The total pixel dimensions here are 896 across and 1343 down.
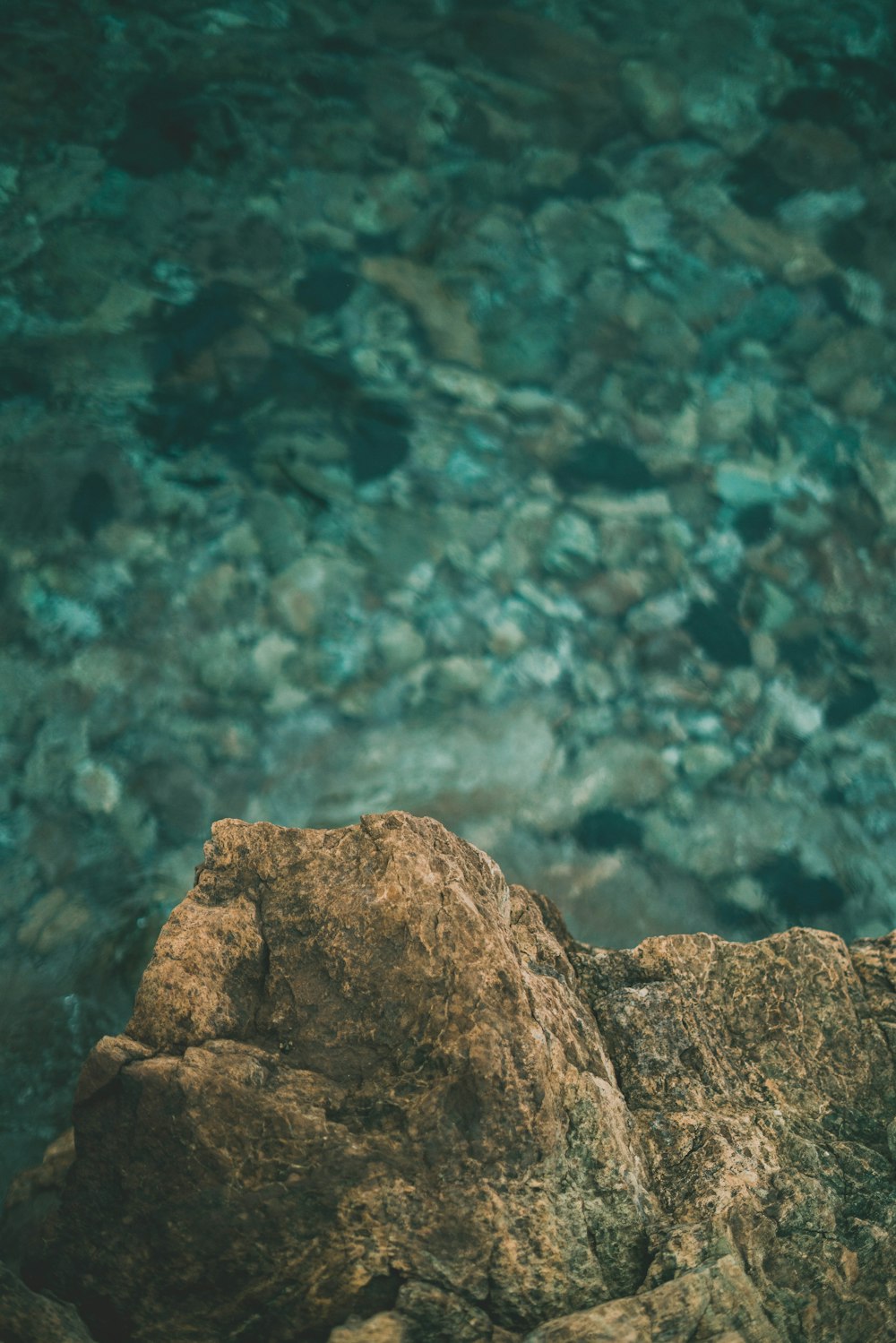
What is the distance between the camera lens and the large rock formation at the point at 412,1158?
1773mm

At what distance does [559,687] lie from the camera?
3.90 m

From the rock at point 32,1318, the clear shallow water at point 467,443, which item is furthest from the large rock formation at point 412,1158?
the clear shallow water at point 467,443

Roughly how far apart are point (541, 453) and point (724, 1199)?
278 centimetres

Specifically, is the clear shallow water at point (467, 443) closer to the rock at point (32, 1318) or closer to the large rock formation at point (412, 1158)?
the large rock formation at point (412, 1158)

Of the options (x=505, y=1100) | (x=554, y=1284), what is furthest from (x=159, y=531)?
(x=554, y=1284)

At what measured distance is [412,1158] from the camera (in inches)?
72.3

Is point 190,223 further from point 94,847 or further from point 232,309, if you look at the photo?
point 94,847

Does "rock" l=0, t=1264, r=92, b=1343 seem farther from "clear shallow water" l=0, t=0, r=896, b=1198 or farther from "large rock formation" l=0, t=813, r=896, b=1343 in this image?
"clear shallow water" l=0, t=0, r=896, b=1198

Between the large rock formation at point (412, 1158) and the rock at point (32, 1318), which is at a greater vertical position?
the large rock formation at point (412, 1158)

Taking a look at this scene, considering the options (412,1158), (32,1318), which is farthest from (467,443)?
(32,1318)

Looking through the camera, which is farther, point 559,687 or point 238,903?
point 559,687

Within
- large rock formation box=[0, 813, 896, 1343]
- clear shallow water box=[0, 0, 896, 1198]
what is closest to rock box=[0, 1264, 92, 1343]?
large rock formation box=[0, 813, 896, 1343]

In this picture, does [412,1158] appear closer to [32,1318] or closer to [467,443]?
[32,1318]

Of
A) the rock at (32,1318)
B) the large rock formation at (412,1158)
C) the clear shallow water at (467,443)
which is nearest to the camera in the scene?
the rock at (32,1318)
